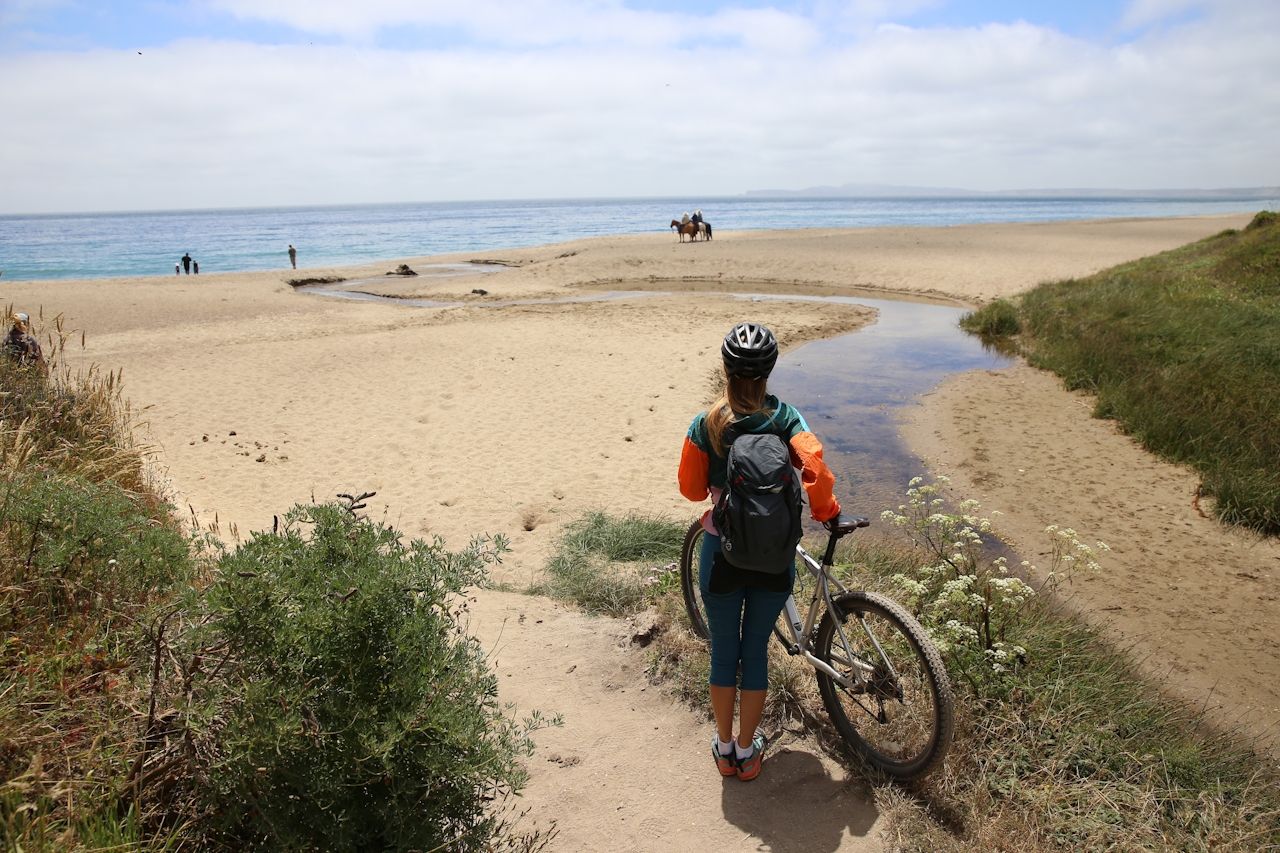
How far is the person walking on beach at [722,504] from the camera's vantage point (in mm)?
2680

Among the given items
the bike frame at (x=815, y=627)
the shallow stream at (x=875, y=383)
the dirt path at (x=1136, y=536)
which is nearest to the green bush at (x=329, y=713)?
the bike frame at (x=815, y=627)

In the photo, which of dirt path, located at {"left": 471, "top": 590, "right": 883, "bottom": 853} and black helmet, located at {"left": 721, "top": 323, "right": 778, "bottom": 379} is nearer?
black helmet, located at {"left": 721, "top": 323, "right": 778, "bottom": 379}

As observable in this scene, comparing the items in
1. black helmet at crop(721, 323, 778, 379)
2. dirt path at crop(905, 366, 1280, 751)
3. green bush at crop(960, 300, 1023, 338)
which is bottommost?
dirt path at crop(905, 366, 1280, 751)

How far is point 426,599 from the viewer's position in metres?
2.23

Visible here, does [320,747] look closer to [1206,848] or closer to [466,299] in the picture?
[1206,848]

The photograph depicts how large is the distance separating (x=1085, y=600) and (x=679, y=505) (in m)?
3.52

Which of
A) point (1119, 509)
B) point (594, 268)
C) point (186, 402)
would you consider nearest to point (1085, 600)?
point (1119, 509)

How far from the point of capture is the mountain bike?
276 cm

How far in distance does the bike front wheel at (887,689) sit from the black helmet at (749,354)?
1085 mm

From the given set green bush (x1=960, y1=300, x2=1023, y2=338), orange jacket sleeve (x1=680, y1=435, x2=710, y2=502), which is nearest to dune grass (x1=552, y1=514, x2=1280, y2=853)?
orange jacket sleeve (x1=680, y1=435, x2=710, y2=502)

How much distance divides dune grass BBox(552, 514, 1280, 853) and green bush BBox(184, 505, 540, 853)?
5.74ft

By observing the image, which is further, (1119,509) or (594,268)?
(594,268)

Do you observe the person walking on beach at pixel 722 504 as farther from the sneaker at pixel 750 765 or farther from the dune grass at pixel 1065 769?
the dune grass at pixel 1065 769

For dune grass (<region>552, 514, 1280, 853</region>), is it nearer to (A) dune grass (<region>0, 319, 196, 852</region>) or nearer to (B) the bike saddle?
(B) the bike saddle
